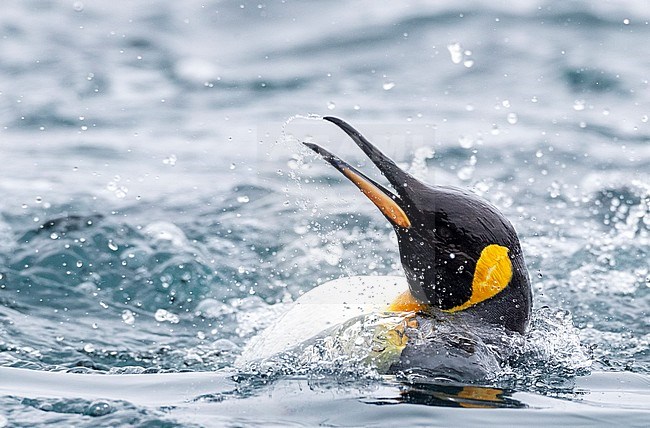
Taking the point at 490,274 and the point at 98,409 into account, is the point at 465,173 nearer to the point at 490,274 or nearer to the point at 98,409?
the point at 490,274

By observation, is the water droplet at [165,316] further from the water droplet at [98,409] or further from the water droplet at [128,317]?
the water droplet at [98,409]

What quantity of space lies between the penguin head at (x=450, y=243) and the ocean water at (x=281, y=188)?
0.33m

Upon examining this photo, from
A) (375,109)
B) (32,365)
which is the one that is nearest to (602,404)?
(32,365)

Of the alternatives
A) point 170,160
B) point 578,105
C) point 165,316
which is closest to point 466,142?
point 578,105

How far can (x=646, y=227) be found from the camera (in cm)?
714

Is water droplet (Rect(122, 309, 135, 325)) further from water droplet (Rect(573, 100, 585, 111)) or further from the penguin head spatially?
water droplet (Rect(573, 100, 585, 111))

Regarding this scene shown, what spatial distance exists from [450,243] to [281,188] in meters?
3.30

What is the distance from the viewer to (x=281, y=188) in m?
7.57

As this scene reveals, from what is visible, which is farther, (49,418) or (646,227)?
(646,227)

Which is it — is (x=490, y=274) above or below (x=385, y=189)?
below

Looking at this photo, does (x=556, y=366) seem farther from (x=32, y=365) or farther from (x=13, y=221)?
(x=13, y=221)

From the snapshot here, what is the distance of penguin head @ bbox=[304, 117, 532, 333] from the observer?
437 centimetres

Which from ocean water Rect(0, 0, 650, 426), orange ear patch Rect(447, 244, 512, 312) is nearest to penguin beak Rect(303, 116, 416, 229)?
orange ear patch Rect(447, 244, 512, 312)

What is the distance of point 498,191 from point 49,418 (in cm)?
458
